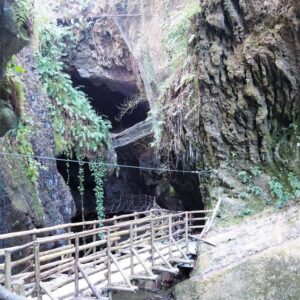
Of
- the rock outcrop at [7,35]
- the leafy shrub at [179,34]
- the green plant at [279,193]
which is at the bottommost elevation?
the green plant at [279,193]

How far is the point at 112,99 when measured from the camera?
20672 millimetres

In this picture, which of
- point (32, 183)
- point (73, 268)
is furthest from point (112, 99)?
point (73, 268)

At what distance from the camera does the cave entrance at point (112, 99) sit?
1886 centimetres

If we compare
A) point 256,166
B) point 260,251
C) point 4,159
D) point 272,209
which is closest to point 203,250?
point 260,251

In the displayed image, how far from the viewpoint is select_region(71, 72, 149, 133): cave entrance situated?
61.9 feet

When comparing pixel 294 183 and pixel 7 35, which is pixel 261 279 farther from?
pixel 7 35

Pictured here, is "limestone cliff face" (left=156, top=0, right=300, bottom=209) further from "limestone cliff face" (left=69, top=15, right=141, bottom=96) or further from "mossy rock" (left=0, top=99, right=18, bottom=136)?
"mossy rock" (left=0, top=99, right=18, bottom=136)

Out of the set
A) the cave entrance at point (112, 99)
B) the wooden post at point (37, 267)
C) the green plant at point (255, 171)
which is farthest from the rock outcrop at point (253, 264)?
the cave entrance at point (112, 99)

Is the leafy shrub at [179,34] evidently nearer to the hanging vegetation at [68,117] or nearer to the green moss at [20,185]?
the hanging vegetation at [68,117]

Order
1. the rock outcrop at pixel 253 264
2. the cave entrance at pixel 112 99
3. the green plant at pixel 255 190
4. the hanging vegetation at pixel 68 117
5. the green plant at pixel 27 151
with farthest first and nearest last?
the cave entrance at pixel 112 99 < the hanging vegetation at pixel 68 117 < the green plant at pixel 255 190 < the green plant at pixel 27 151 < the rock outcrop at pixel 253 264

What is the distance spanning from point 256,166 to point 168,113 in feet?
11.5

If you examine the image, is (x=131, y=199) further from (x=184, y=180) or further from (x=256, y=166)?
(x=256, y=166)

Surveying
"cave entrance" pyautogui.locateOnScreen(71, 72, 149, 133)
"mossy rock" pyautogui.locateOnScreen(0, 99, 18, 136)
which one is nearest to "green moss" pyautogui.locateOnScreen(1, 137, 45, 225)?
"mossy rock" pyautogui.locateOnScreen(0, 99, 18, 136)

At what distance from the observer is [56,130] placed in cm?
1369
